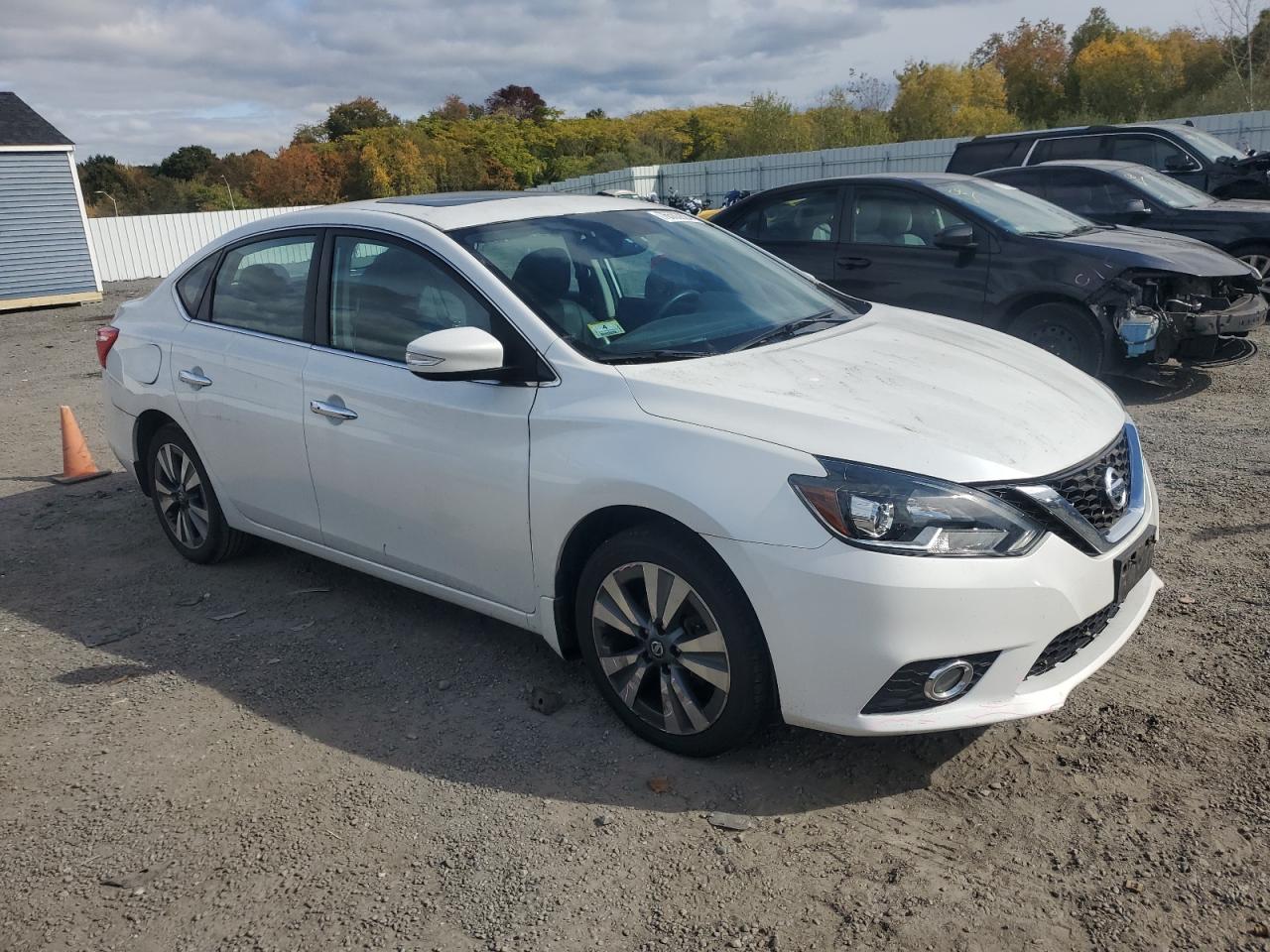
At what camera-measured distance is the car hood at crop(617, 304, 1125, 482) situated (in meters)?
2.96

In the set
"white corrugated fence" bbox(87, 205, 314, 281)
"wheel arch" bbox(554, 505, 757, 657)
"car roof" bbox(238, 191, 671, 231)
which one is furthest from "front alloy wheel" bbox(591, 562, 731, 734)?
"white corrugated fence" bbox(87, 205, 314, 281)

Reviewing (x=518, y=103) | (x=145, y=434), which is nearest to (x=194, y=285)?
(x=145, y=434)

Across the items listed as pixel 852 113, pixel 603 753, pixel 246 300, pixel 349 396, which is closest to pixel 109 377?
pixel 246 300

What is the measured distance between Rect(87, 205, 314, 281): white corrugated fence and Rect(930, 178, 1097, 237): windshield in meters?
25.1

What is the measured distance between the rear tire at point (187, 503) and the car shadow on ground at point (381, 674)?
0.13m

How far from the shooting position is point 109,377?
18.2ft

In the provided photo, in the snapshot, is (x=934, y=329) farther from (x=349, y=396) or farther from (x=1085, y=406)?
(x=349, y=396)

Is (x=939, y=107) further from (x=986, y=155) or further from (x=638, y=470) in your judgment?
(x=638, y=470)

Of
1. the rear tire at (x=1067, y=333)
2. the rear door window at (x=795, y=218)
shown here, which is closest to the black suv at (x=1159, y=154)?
the rear door window at (x=795, y=218)

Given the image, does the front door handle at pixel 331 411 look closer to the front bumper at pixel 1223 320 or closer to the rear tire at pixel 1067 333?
the rear tire at pixel 1067 333

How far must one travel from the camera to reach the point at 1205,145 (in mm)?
12250

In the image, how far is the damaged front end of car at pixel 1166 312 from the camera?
734cm

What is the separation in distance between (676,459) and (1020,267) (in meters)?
5.47

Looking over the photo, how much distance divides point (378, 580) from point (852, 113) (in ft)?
135
